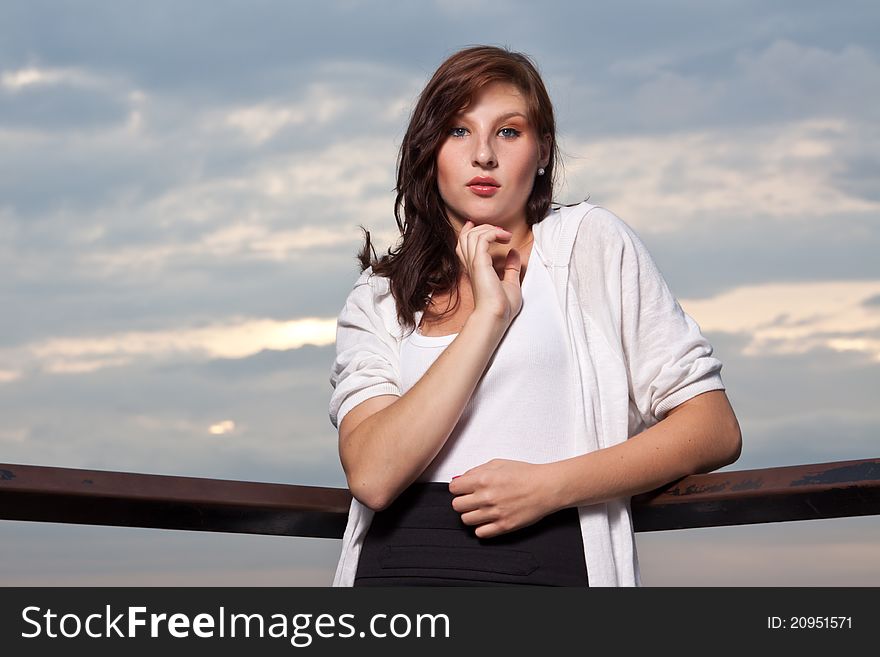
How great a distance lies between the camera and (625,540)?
1.88m

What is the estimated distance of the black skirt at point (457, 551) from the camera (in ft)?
5.88

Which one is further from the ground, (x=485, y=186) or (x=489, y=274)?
(x=485, y=186)

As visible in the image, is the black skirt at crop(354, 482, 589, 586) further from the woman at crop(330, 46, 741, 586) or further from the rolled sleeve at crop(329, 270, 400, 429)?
the rolled sleeve at crop(329, 270, 400, 429)

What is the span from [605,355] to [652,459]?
0.27 meters

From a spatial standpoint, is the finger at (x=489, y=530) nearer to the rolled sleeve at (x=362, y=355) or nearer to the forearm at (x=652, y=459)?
the forearm at (x=652, y=459)

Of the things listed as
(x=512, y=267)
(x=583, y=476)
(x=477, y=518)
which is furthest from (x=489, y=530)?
(x=512, y=267)

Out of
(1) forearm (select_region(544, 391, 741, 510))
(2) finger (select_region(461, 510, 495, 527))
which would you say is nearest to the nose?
(1) forearm (select_region(544, 391, 741, 510))

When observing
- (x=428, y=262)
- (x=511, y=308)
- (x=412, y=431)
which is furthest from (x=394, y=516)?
(x=428, y=262)

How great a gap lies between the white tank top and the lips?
1.06 feet

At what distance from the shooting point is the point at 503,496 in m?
1.75

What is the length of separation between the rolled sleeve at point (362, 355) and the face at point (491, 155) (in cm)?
30

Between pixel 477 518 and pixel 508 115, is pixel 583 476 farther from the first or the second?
pixel 508 115

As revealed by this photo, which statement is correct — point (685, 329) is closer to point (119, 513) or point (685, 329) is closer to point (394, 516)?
point (394, 516)
